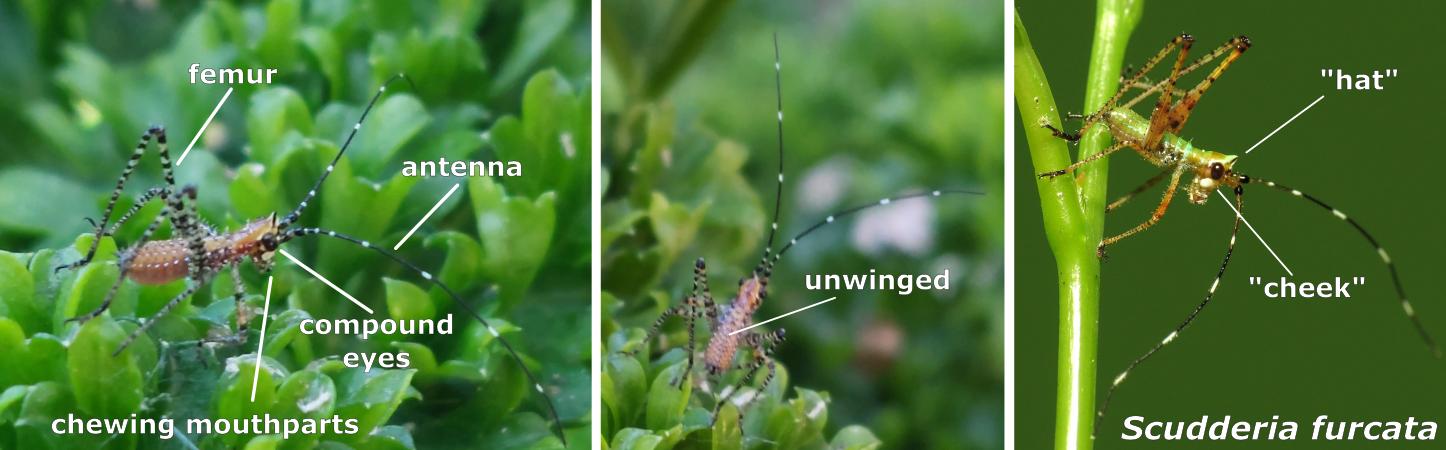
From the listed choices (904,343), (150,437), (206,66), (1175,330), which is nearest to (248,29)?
(206,66)

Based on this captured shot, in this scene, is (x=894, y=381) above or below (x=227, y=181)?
below

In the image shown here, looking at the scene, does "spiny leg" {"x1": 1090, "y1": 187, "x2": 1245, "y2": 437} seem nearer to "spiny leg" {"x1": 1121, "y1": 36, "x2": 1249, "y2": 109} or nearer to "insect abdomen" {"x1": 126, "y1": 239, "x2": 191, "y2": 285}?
"spiny leg" {"x1": 1121, "y1": 36, "x2": 1249, "y2": 109}

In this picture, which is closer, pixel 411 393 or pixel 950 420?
pixel 411 393

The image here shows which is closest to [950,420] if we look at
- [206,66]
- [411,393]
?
[411,393]

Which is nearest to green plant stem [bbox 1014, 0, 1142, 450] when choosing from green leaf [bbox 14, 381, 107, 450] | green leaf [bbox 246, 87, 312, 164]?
green leaf [bbox 246, 87, 312, 164]

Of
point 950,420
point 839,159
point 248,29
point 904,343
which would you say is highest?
point 248,29

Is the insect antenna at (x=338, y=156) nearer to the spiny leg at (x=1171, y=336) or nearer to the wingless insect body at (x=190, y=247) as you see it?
the wingless insect body at (x=190, y=247)

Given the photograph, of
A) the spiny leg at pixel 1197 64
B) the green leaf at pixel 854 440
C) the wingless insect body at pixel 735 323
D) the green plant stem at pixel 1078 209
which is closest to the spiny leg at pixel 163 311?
the wingless insect body at pixel 735 323

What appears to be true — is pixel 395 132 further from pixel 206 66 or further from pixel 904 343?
pixel 904 343
